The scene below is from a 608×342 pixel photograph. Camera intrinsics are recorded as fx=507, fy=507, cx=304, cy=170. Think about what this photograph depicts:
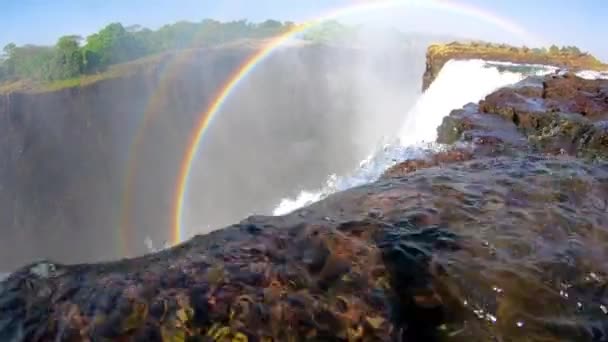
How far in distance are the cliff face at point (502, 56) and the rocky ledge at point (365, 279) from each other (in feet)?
48.8

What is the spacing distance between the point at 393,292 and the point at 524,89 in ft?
30.8

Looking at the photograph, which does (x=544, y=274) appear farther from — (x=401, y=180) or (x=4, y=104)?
A: (x=4, y=104)

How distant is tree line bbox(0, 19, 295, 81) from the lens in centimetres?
4916

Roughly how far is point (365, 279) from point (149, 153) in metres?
40.4

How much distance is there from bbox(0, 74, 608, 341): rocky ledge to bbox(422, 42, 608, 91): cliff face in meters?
14.9

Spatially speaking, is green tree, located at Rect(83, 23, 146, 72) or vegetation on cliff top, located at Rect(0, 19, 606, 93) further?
green tree, located at Rect(83, 23, 146, 72)

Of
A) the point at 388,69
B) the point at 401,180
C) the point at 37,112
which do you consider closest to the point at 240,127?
the point at 37,112

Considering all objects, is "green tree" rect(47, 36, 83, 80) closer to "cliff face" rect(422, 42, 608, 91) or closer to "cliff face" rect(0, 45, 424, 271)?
"cliff face" rect(0, 45, 424, 271)

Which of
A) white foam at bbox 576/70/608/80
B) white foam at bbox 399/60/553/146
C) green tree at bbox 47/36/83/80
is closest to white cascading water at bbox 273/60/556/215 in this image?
white foam at bbox 399/60/553/146

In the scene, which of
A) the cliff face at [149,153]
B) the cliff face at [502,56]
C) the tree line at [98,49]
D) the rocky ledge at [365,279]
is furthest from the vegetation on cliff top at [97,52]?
the rocky ledge at [365,279]

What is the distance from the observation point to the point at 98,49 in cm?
5241

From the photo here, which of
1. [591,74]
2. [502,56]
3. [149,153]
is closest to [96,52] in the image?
[149,153]

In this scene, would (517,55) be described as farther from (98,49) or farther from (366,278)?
(98,49)

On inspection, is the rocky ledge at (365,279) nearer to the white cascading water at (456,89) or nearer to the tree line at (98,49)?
the white cascading water at (456,89)
